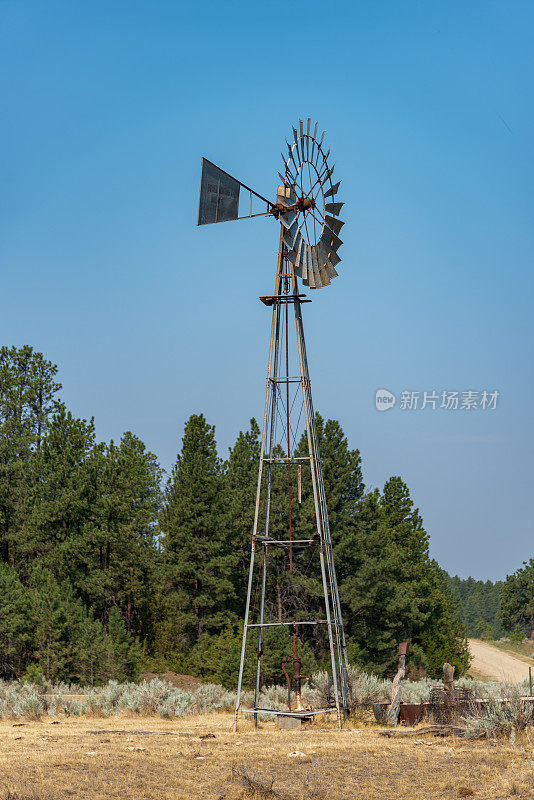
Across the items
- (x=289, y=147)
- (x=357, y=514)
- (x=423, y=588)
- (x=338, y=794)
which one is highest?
(x=289, y=147)

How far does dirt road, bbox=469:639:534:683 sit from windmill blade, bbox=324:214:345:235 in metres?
44.9

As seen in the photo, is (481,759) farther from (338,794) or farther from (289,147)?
(289,147)

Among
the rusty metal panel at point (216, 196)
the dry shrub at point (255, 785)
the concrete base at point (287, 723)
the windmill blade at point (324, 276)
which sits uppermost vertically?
the rusty metal panel at point (216, 196)

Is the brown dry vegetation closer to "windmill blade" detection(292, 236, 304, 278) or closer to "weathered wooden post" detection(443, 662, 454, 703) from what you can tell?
"weathered wooden post" detection(443, 662, 454, 703)

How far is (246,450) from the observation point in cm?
4550

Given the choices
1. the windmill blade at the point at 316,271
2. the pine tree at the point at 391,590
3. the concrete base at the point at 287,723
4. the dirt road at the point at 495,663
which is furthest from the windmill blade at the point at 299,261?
the dirt road at the point at 495,663

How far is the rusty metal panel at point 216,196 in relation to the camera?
16.6m

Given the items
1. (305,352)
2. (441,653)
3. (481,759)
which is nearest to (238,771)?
(481,759)

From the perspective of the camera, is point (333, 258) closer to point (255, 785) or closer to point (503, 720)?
point (503, 720)

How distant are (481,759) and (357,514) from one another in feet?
92.7

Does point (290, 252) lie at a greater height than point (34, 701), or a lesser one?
greater

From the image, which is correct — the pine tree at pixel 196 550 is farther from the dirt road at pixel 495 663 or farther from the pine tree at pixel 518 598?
the pine tree at pixel 518 598

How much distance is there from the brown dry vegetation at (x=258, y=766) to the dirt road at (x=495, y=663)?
45.6 meters

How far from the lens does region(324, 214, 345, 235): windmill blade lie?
57.2 feet
